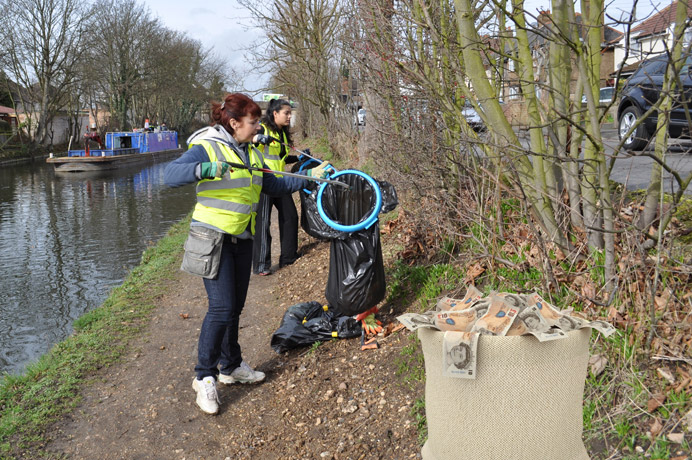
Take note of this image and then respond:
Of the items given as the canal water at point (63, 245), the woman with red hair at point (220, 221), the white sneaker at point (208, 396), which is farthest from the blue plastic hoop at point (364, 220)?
the canal water at point (63, 245)

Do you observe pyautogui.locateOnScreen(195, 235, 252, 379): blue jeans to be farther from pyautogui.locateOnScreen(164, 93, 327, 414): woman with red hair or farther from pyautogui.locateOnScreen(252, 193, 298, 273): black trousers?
pyautogui.locateOnScreen(252, 193, 298, 273): black trousers

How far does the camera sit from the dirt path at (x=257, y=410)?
3512mm

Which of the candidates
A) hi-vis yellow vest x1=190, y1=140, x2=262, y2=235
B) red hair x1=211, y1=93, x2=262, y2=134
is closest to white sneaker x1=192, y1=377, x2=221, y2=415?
hi-vis yellow vest x1=190, y1=140, x2=262, y2=235

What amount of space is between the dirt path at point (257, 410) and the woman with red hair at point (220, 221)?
0.27 meters

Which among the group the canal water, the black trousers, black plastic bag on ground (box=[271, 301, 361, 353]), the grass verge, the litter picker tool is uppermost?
the litter picker tool

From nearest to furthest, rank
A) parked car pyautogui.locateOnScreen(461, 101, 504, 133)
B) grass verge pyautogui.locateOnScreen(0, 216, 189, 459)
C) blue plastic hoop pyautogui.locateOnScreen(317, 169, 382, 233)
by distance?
grass verge pyautogui.locateOnScreen(0, 216, 189, 459), blue plastic hoop pyautogui.locateOnScreen(317, 169, 382, 233), parked car pyautogui.locateOnScreen(461, 101, 504, 133)

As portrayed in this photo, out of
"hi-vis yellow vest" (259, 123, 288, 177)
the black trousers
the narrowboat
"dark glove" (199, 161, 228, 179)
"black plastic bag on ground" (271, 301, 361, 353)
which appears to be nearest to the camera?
"dark glove" (199, 161, 228, 179)

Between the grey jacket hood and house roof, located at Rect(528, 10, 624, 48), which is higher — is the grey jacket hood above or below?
below

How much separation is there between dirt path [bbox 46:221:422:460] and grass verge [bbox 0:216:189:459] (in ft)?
0.43

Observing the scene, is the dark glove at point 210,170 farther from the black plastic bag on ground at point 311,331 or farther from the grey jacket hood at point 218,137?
the black plastic bag on ground at point 311,331

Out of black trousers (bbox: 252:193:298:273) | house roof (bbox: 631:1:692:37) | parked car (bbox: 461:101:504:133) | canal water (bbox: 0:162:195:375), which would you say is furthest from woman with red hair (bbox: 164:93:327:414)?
black trousers (bbox: 252:193:298:273)

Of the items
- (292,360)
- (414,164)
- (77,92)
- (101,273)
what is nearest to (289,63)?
(101,273)

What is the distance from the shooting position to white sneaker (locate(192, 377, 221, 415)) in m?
3.95

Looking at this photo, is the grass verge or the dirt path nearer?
the dirt path
